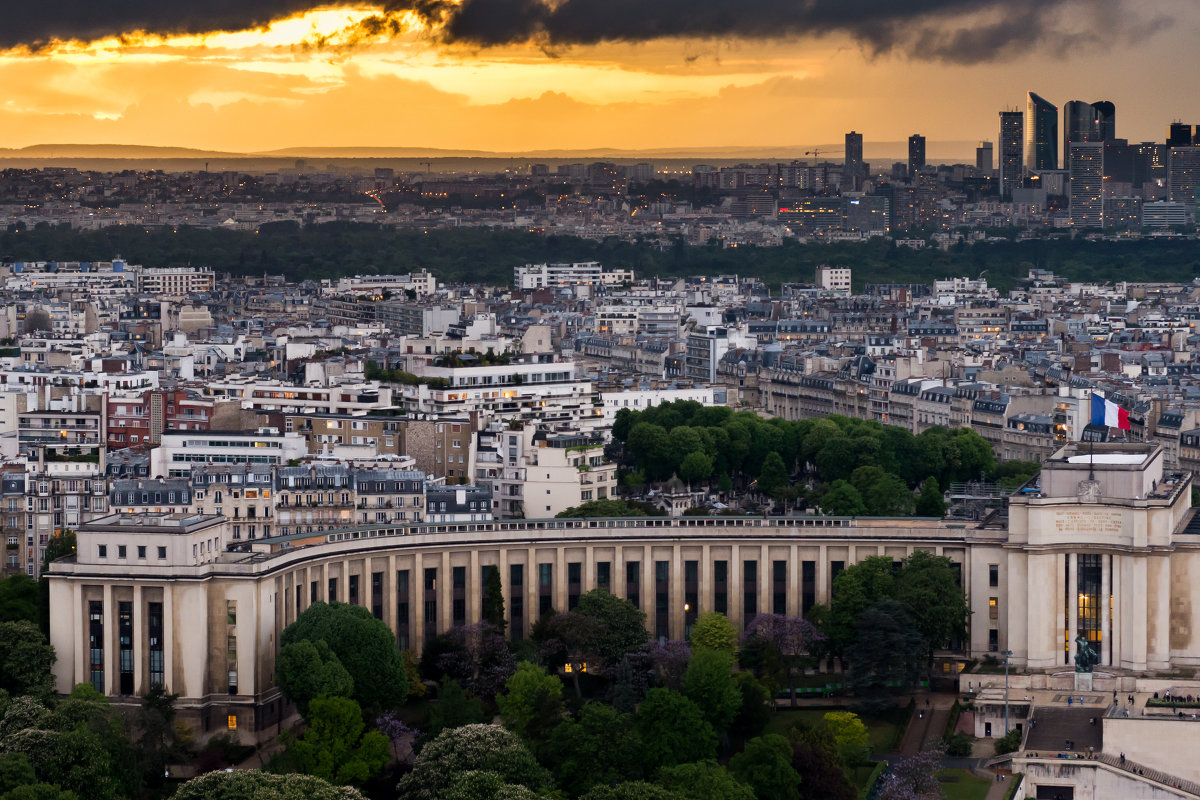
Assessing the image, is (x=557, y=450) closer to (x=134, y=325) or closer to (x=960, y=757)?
(x=960, y=757)

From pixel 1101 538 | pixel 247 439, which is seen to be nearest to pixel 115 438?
pixel 247 439

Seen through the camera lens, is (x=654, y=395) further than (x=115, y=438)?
Yes

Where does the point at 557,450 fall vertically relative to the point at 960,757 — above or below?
above

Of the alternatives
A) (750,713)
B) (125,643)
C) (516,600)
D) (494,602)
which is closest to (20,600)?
(125,643)

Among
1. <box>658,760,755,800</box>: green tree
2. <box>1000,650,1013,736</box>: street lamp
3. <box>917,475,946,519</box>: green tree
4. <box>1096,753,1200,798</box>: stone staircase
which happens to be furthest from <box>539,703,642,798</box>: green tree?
<box>917,475,946,519</box>: green tree

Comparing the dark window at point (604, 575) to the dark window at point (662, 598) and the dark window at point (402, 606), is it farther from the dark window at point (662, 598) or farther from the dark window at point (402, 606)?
the dark window at point (402, 606)

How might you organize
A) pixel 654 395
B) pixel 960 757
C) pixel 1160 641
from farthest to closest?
pixel 654 395
pixel 1160 641
pixel 960 757

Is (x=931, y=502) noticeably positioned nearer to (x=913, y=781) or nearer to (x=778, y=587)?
(x=778, y=587)

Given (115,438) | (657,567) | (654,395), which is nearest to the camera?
(657,567)
